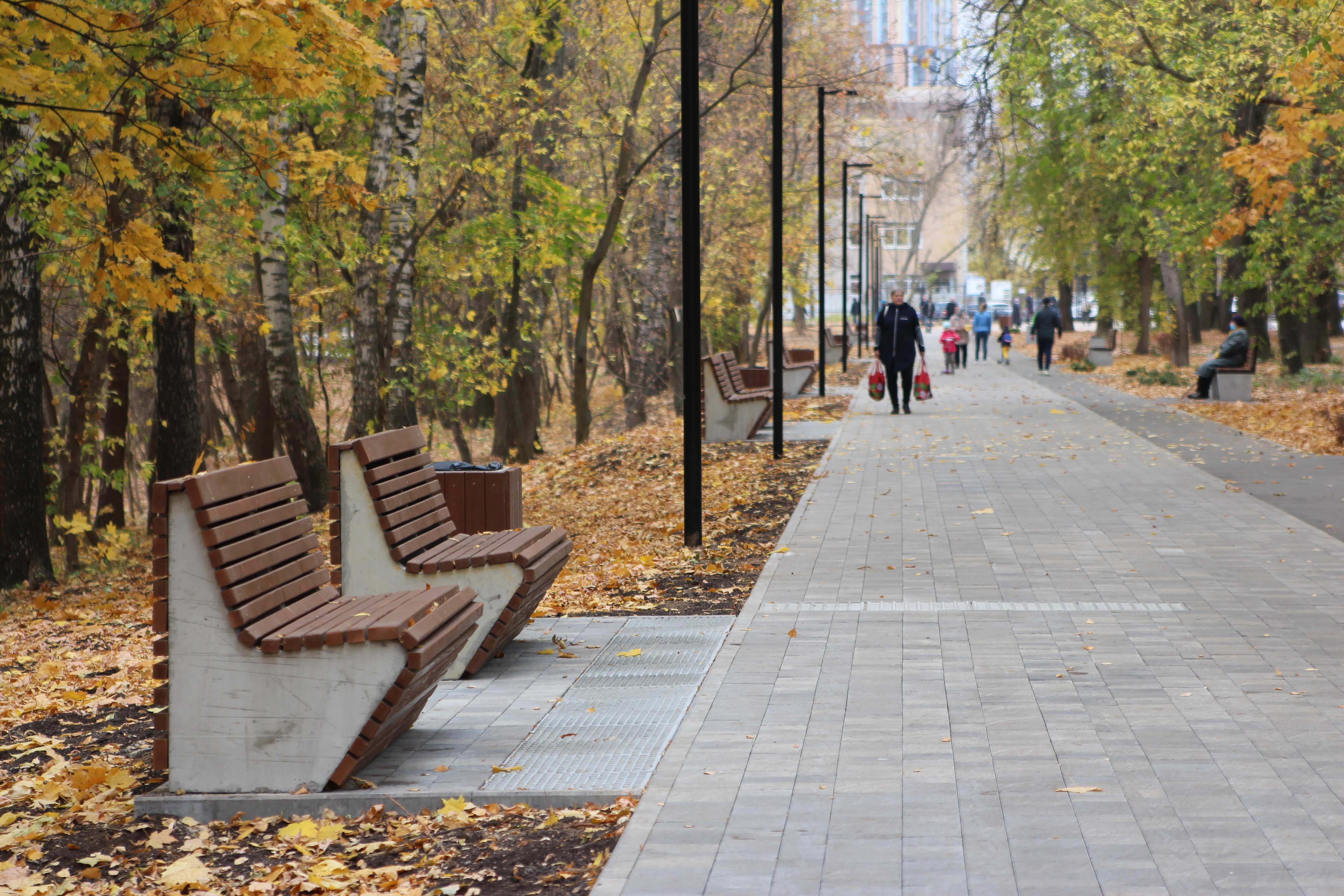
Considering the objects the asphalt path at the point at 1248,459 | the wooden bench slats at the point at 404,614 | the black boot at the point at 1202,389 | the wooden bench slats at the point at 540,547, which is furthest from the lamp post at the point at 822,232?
the wooden bench slats at the point at 404,614

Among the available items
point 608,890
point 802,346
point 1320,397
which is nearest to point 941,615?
point 608,890

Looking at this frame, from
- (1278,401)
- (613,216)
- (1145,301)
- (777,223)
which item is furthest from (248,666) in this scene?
(1145,301)

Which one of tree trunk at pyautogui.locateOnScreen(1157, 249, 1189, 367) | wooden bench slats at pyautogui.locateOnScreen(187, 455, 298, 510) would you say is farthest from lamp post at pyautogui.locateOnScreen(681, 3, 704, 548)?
tree trunk at pyautogui.locateOnScreen(1157, 249, 1189, 367)

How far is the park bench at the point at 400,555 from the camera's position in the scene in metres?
6.20

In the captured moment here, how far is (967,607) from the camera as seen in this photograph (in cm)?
744

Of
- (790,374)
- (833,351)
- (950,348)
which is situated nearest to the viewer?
(790,374)

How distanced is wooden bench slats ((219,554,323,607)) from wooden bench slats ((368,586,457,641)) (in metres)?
0.39

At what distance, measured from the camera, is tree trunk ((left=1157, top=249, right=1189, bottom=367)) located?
31656 millimetres

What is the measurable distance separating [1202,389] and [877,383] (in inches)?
209

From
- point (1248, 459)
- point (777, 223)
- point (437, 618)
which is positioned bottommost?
point (1248, 459)

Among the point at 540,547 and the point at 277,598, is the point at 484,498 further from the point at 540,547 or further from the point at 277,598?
the point at 277,598

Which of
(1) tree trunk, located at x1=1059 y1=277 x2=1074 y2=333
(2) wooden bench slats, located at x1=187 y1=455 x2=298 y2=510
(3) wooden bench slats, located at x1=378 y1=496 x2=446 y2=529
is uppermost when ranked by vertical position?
(1) tree trunk, located at x1=1059 y1=277 x2=1074 y2=333

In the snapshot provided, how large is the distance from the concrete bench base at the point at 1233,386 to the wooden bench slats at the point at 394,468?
17.9 meters

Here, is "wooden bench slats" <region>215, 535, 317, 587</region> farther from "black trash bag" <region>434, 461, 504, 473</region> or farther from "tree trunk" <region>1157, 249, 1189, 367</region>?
"tree trunk" <region>1157, 249, 1189, 367</region>
